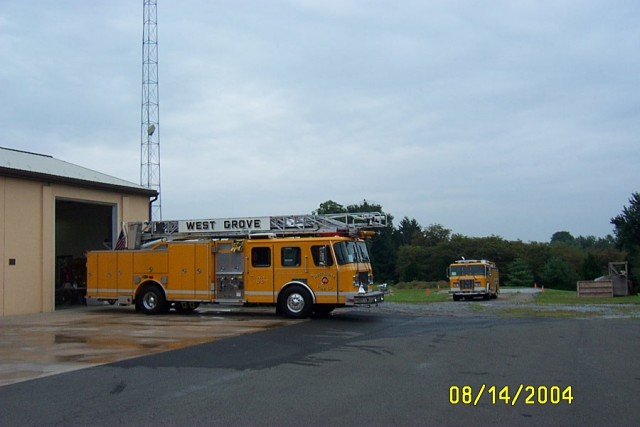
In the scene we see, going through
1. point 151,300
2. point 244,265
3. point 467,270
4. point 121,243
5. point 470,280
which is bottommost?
point 470,280

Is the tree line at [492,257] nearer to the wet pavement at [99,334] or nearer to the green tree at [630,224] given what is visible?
the green tree at [630,224]

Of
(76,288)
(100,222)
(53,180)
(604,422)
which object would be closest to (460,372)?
(604,422)

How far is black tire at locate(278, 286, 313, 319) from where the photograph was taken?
20.1m

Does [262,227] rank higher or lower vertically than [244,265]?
higher

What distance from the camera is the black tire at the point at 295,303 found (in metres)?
20.1

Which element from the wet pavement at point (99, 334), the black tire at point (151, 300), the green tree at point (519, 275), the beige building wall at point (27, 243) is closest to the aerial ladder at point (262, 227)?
the black tire at point (151, 300)

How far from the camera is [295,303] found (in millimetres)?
20281

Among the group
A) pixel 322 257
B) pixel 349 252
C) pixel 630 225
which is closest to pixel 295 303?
pixel 322 257

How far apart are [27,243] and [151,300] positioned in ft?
16.5

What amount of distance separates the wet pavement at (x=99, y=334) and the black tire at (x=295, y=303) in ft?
1.22

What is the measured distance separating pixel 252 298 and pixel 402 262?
7520 cm

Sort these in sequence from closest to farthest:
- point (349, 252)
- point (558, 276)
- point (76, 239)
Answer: point (349, 252), point (76, 239), point (558, 276)

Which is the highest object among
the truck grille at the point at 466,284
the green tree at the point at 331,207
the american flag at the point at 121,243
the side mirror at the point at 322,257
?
the green tree at the point at 331,207
